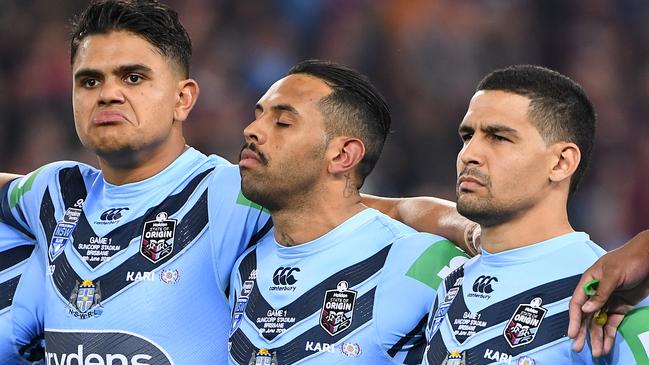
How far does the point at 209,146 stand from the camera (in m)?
11.1

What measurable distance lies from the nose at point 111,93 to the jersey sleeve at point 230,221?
1.80ft

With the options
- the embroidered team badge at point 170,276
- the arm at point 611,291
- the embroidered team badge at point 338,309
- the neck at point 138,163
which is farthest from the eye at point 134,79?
the arm at point 611,291

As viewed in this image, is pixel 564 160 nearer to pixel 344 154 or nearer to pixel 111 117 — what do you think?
pixel 344 154

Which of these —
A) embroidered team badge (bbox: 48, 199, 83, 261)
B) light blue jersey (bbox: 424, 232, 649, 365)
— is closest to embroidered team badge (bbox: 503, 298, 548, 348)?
light blue jersey (bbox: 424, 232, 649, 365)

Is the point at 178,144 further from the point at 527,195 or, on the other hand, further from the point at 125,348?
the point at 527,195

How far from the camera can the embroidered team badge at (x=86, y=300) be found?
16.9 feet

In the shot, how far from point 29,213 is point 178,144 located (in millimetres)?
827

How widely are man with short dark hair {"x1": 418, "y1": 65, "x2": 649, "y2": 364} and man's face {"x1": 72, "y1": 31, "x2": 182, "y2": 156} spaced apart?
1.46 m

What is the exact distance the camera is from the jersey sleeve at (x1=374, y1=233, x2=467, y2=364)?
470 centimetres

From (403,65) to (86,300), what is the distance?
6.43 metres

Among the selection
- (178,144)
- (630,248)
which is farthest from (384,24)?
(630,248)

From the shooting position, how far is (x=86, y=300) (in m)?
5.18

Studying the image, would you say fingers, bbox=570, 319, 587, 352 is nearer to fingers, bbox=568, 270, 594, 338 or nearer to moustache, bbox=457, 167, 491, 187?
fingers, bbox=568, 270, 594, 338

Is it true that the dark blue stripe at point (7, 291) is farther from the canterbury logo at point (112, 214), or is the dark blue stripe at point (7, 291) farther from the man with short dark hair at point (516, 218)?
the man with short dark hair at point (516, 218)
